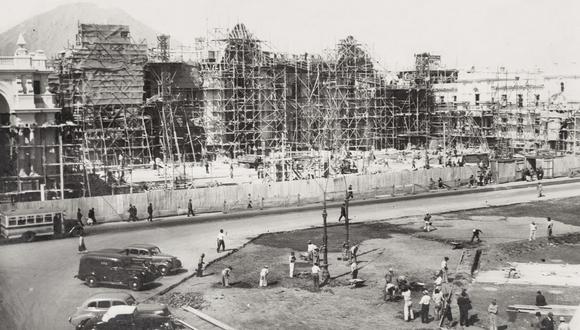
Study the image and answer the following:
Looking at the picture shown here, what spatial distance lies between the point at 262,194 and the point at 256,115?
22518 mm

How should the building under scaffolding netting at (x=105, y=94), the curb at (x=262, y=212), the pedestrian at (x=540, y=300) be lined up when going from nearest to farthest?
the pedestrian at (x=540, y=300) → the curb at (x=262, y=212) → the building under scaffolding netting at (x=105, y=94)

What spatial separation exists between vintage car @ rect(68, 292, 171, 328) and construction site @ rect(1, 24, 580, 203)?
22611mm

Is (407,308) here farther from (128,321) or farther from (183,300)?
(128,321)

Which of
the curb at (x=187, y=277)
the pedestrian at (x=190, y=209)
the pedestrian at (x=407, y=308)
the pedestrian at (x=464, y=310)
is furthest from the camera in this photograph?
the pedestrian at (x=190, y=209)

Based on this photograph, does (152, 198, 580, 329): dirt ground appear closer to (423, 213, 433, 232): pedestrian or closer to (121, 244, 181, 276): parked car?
(423, 213, 433, 232): pedestrian

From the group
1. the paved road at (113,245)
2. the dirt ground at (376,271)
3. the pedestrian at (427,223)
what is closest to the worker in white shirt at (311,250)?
the dirt ground at (376,271)

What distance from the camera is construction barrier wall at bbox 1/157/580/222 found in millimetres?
39500

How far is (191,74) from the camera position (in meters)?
64.9

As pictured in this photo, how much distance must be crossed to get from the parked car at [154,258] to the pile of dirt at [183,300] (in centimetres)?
263

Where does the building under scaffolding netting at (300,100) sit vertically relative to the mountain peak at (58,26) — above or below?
below

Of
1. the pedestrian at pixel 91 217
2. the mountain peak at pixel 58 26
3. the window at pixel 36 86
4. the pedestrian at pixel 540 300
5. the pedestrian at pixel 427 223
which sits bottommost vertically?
the pedestrian at pixel 540 300

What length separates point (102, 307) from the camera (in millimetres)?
20891

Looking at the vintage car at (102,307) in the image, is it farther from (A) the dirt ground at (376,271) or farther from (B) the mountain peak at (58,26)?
(B) the mountain peak at (58,26)

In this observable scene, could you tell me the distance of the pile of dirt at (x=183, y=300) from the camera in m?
23.3
